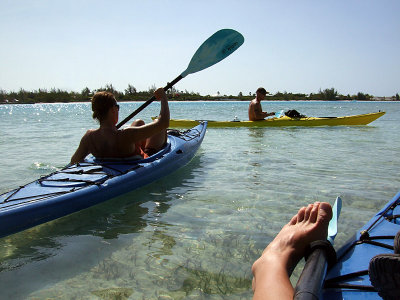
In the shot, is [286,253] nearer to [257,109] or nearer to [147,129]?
[147,129]

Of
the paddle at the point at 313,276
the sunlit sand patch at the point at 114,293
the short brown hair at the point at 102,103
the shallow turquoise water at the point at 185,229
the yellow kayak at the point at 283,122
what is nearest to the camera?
the paddle at the point at 313,276

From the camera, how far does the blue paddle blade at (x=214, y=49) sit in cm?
559

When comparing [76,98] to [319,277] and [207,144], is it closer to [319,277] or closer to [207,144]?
[207,144]

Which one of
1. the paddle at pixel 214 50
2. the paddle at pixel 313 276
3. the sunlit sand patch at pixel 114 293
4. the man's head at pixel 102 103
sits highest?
the paddle at pixel 214 50

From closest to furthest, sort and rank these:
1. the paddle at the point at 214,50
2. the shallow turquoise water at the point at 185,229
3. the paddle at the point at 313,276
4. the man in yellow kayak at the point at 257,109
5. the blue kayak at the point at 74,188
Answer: the paddle at the point at 313,276, the shallow turquoise water at the point at 185,229, the blue kayak at the point at 74,188, the paddle at the point at 214,50, the man in yellow kayak at the point at 257,109

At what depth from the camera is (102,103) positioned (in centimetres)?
348

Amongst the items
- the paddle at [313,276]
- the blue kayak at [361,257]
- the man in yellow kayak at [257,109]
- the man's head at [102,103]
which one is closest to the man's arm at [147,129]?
the man's head at [102,103]

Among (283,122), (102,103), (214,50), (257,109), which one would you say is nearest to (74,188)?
(102,103)

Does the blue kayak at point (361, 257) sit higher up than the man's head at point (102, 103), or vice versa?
the man's head at point (102, 103)

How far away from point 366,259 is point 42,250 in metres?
2.25

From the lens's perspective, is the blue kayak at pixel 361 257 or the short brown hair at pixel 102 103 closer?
the blue kayak at pixel 361 257

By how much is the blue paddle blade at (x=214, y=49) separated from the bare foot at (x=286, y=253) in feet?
13.5

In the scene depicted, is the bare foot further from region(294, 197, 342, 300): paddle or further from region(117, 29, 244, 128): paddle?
region(117, 29, 244, 128): paddle

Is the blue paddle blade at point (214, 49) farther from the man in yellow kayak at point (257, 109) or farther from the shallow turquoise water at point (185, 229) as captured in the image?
the man in yellow kayak at point (257, 109)
